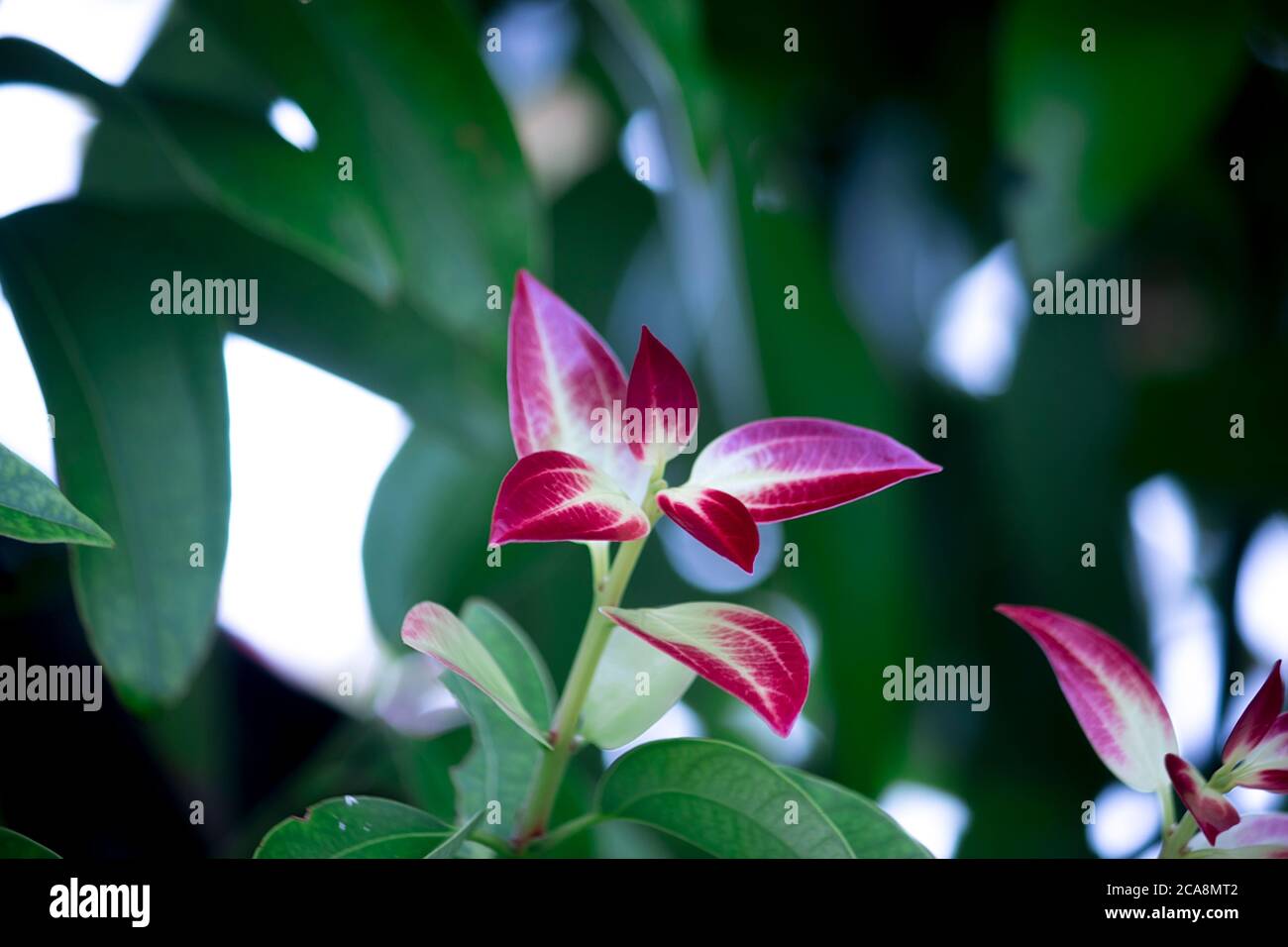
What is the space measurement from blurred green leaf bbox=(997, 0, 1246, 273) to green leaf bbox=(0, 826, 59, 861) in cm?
52

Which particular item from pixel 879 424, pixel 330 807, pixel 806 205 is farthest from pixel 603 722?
pixel 806 205

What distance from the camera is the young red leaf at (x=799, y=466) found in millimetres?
298

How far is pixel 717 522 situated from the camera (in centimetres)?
28

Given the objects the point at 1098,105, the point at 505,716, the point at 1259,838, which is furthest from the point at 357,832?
the point at 1098,105

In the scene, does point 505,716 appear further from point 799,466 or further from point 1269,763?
point 1269,763

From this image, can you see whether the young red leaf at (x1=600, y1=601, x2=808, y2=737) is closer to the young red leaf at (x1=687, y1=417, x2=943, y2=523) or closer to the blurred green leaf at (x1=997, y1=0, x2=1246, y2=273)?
the young red leaf at (x1=687, y1=417, x2=943, y2=523)

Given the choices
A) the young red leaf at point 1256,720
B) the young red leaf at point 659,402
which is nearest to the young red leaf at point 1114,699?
the young red leaf at point 1256,720

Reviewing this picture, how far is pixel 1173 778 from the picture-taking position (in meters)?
0.30

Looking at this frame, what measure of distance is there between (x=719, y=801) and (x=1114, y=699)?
12 cm

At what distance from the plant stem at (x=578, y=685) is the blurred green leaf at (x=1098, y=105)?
362 millimetres

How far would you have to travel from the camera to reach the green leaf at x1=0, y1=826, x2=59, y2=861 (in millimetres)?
360

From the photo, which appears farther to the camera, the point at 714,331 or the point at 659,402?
the point at 714,331
